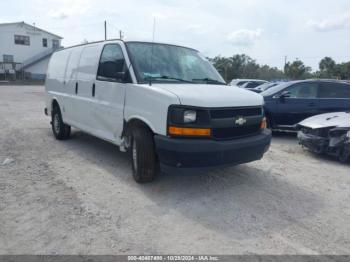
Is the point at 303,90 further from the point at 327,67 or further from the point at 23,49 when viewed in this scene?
the point at 327,67

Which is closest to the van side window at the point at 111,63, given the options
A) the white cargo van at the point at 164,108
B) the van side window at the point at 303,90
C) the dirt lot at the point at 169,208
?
the white cargo van at the point at 164,108

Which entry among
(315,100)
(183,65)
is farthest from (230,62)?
(183,65)

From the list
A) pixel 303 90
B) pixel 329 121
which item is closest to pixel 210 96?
pixel 329 121

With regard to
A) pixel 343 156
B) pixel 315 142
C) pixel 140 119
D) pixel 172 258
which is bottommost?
pixel 172 258

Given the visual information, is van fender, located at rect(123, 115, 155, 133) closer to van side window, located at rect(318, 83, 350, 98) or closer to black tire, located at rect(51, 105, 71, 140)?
black tire, located at rect(51, 105, 71, 140)

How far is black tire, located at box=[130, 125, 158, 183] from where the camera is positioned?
14.9 ft

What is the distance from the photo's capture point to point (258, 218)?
390cm

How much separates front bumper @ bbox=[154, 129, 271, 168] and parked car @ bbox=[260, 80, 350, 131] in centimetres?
489

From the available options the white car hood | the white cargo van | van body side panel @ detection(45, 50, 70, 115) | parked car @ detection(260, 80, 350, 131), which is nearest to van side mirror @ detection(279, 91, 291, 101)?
parked car @ detection(260, 80, 350, 131)

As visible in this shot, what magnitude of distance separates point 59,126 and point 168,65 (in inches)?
147

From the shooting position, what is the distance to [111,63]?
523 centimetres

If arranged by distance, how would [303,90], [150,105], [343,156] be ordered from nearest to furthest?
[150,105] → [343,156] → [303,90]

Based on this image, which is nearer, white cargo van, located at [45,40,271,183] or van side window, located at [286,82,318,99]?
white cargo van, located at [45,40,271,183]

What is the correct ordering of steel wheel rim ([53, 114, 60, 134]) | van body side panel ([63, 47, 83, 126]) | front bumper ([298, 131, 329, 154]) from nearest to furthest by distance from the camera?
front bumper ([298, 131, 329, 154])
van body side panel ([63, 47, 83, 126])
steel wheel rim ([53, 114, 60, 134])
